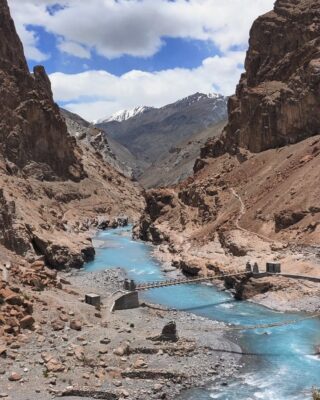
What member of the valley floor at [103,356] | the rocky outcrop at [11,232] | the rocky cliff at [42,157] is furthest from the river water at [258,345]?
the rocky cliff at [42,157]

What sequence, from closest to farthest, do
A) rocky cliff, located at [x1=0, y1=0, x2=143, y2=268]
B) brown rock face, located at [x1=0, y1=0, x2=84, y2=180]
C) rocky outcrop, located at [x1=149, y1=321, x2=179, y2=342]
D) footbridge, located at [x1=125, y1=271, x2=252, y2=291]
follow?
rocky outcrop, located at [x1=149, y1=321, x2=179, y2=342], footbridge, located at [x1=125, y1=271, x2=252, y2=291], rocky cliff, located at [x1=0, y1=0, x2=143, y2=268], brown rock face, located at [x1=0, y1=0, x2=84, y2=180]

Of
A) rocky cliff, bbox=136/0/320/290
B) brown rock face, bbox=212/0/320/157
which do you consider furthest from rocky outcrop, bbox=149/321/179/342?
brown rock face, bbox=212/0/320/157

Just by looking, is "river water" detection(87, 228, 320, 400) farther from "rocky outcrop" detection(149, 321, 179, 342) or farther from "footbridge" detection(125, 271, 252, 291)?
"rocky outcrop" detection(149, 321, 179, 342)

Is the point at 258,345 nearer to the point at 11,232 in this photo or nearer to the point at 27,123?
the point at 11,232

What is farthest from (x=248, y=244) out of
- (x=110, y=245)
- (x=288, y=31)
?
(x=288, y=31)

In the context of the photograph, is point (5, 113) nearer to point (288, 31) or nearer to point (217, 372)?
point (288, 31)

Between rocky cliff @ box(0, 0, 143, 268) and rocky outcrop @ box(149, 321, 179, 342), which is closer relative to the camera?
rocky outcrop @ box(149, 321, 179, 342)

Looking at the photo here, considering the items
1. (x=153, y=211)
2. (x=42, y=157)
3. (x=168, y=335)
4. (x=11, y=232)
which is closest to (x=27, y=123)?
(x=42, y=157)
